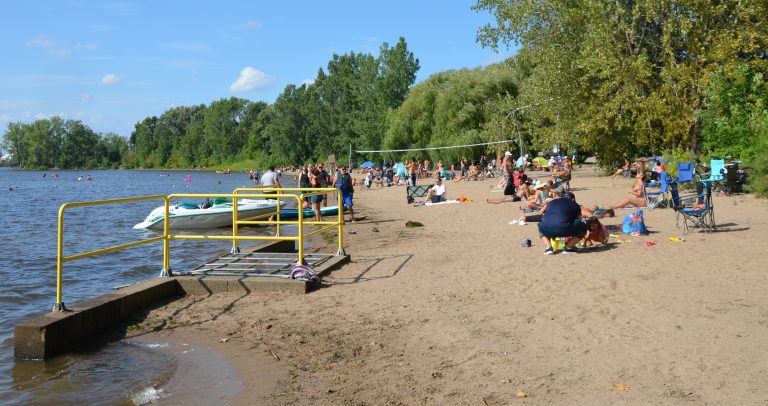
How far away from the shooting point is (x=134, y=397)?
5.99 metres

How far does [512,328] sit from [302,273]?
137 inches

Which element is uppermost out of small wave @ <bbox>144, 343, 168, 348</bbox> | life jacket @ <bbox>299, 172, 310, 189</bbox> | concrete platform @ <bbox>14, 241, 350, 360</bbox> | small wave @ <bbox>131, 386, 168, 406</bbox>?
life jacket @ <bbox>299, 172, 310, 189</bbox>

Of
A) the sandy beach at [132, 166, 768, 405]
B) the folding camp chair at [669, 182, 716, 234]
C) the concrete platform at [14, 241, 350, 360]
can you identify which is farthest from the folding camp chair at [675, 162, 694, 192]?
the concrete platform at [14, 241, 350, 360]

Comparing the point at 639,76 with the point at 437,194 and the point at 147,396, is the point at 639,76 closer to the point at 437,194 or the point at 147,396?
the point at 437,194

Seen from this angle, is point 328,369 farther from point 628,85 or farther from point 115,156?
point 115,156

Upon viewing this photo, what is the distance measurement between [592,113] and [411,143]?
102 ft

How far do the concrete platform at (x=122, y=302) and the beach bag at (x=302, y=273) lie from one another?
0.11 meters

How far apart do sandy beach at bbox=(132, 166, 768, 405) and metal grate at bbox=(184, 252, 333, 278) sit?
713mm

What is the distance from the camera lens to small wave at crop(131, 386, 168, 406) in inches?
230

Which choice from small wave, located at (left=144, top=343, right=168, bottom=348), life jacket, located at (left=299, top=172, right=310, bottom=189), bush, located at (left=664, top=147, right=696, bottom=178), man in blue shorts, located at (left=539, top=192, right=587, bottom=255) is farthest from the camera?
bush, located at (left=664, top=147, right=696, bottom=178)

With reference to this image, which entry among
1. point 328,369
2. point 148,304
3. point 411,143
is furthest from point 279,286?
point 411,143

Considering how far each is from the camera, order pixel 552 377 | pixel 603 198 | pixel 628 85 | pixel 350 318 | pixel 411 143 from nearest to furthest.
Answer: pixel 552 377 → pixel 350 318 → pixel 603 198 → pixel 628 85 → pixel 411 143

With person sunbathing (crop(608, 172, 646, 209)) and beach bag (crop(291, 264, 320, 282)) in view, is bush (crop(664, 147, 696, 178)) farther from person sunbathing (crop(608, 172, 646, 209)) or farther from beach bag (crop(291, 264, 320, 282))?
beach bag (crop(291, 264, 320, 282))

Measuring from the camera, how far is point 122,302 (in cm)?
841
